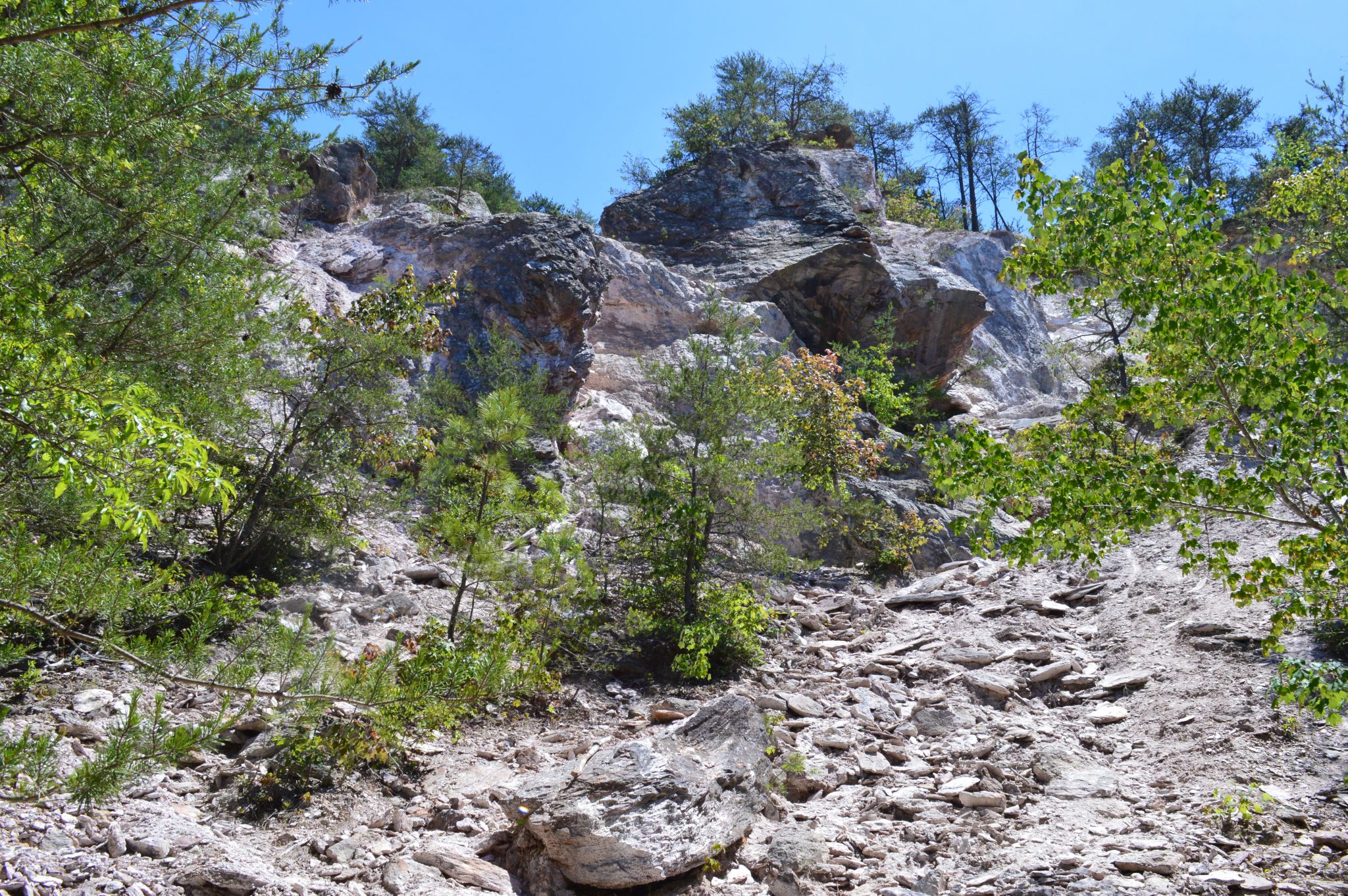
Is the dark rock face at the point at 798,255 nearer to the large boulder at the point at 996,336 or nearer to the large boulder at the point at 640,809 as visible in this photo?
the large boulder at the point at 996,336

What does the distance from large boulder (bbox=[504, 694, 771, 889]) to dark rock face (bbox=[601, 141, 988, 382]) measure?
18.2 meters

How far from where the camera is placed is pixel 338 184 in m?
21.0

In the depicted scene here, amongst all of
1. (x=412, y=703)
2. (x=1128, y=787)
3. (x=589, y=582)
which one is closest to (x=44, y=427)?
(x=412, y=703)

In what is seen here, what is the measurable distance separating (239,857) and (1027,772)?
5.95 meters

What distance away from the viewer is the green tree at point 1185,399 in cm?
482

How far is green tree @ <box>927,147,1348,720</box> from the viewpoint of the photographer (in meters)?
4.82

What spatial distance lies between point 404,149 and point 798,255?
15.1 meters

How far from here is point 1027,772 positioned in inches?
263

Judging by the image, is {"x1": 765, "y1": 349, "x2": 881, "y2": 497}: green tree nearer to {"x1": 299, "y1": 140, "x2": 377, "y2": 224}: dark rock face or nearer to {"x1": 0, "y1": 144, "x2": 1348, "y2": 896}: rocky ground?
{"x1": 0, "y1": 144, "x2": 1348, "y2": 896}: rocky ground

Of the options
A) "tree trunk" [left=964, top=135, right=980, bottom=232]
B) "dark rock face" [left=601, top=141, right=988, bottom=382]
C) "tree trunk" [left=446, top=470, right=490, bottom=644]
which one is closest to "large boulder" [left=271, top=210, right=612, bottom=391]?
"dark rock face" [left=601, top=141, right=988, bottom=382]

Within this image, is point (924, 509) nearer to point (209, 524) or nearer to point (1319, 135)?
point (1319, 135)

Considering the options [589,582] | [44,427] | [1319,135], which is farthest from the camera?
[1319,135]

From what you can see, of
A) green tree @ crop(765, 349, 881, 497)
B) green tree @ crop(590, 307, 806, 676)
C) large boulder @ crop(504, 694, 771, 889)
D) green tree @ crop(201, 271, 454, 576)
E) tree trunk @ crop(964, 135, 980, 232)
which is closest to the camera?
large boulder @ crop(504, 694, 771, 889)

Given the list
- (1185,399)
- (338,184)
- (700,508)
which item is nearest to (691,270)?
(338,184)
